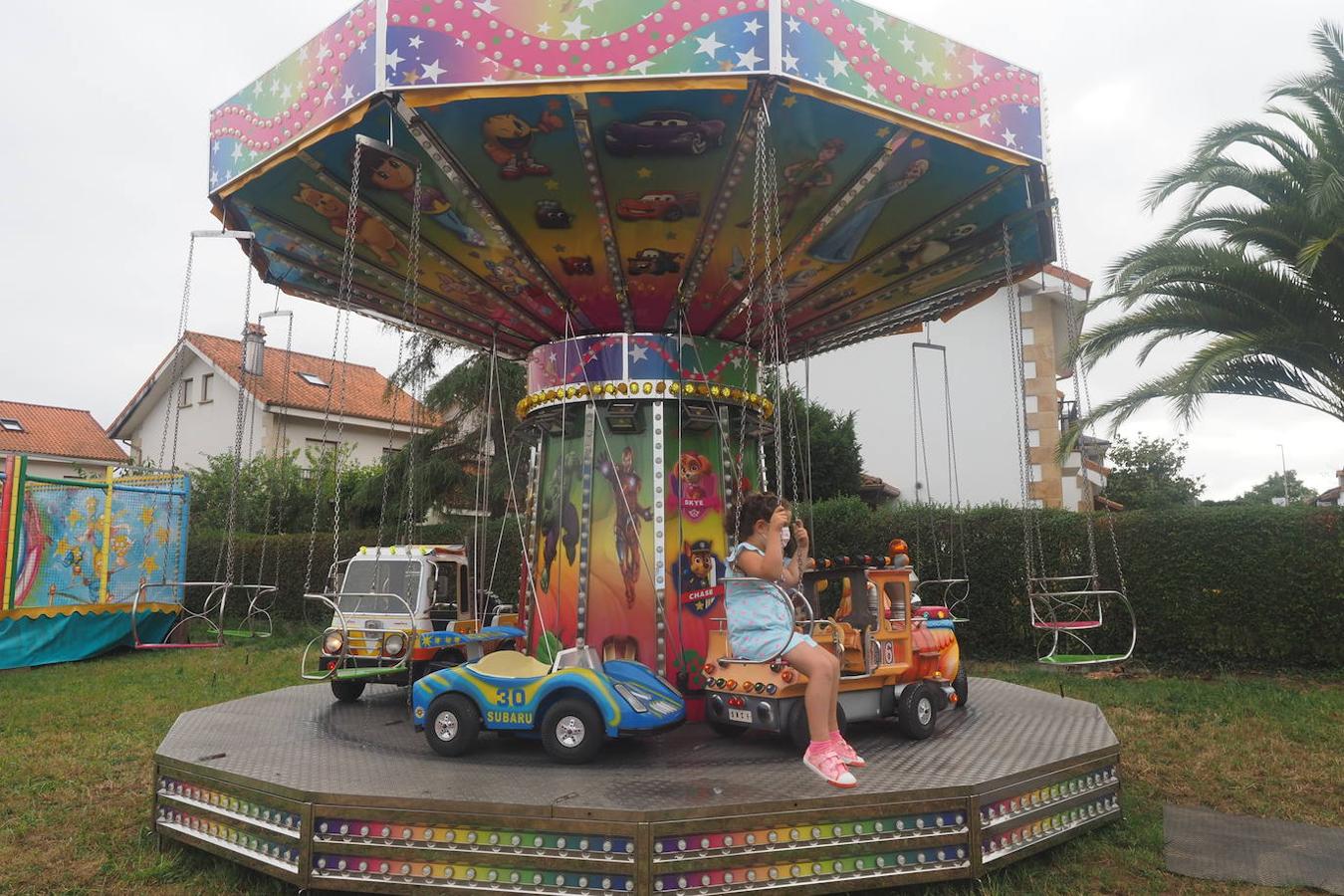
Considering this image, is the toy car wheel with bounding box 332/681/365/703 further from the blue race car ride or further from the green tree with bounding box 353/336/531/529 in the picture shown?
the green tree with bounding box 353/336/531/529

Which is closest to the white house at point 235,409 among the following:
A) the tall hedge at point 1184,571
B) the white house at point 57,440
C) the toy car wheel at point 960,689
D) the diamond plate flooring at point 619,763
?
the white house at point 57,440

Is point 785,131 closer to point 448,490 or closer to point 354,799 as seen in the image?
point 354,799

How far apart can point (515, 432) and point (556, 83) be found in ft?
14.5

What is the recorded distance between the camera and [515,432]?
906cm

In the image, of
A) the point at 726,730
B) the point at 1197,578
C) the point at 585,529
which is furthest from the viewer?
the point at 1197,578

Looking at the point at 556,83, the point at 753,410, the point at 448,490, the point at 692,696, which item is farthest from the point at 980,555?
the point at 448,490

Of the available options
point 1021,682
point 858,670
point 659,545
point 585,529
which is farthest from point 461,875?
point 1021,682

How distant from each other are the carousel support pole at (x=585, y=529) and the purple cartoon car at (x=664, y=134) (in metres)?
2.67

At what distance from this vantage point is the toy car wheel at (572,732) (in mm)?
5547

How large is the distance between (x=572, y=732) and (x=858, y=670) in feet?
6.60

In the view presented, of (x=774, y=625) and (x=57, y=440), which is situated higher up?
(x=57, y=440)

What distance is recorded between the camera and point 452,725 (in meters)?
5.87

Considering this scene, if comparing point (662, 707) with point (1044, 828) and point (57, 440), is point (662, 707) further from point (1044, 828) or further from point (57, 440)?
point (57, 440)

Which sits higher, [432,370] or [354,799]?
[432,370]
